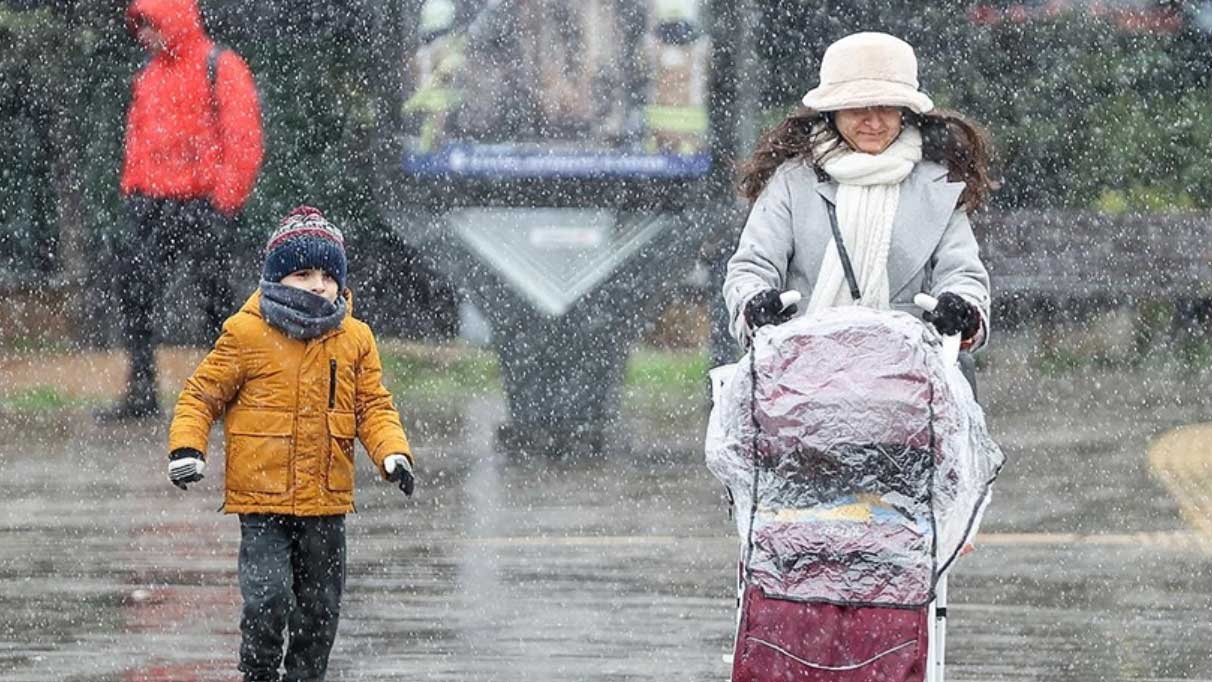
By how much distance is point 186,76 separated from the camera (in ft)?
44.7

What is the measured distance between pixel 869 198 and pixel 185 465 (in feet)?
5.71

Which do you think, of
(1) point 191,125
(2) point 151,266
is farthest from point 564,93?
(2) point 151,266

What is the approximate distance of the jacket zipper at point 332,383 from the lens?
7078 mm

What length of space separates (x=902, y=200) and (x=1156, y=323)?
1094cm

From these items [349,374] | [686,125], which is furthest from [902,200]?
[686,125]

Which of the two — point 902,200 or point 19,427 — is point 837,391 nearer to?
point 902,200

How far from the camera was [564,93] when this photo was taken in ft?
42.1

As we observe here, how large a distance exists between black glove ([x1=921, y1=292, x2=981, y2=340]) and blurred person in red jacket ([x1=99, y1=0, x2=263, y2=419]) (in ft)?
25.5

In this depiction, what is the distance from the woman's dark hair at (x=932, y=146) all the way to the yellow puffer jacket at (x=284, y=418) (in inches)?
45.9

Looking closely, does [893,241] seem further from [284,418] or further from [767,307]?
[284,418]

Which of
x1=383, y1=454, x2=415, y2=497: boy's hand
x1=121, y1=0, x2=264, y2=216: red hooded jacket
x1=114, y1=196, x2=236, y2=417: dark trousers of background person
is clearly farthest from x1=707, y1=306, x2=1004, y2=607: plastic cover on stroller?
x1=114, y1=196, x2=236, y2=417: dark trousers of background person

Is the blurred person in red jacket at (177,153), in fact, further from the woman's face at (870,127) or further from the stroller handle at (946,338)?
the stroller handle at (946,338)

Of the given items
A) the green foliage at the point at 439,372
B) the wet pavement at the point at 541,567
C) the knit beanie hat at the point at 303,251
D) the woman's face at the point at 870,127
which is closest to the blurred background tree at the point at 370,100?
the green foliage at the point at 439,372

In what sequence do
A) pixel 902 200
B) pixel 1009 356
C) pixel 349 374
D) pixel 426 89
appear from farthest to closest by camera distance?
pixel 1009 356 → pixel 426 89 → pixel 349 374 → pixel 902 200
